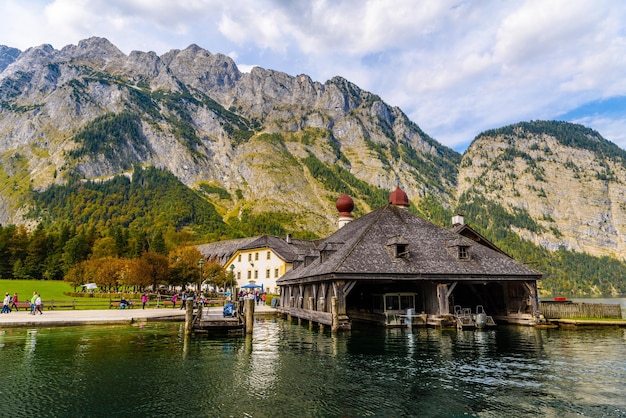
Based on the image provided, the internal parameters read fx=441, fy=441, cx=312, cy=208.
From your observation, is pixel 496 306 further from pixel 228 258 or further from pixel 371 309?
pixel 228 258

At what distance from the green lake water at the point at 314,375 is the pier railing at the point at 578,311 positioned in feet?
26.7

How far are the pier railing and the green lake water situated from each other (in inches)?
320

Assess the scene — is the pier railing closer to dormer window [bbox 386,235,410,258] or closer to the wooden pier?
dormer window [bbox 386,235,410,258]

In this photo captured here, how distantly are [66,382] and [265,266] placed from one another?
71349mm

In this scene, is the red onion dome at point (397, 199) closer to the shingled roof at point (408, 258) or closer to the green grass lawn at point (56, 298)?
the shingled roof at point (408, 258)

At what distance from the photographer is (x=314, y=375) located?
17.7 m

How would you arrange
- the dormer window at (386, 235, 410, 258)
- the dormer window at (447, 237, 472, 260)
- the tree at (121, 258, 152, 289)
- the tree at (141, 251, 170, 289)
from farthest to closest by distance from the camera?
1. the tree at (141, 251, 170, 289)
2. the tree at (121, 258, 152, 289)
3. the dormer window at (447, 237, 472, 260)
4. the dormer window at (386, 235, 410, 258)

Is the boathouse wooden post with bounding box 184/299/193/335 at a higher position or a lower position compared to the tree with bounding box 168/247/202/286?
lower

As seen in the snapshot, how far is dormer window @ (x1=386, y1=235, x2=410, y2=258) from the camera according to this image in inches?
1353

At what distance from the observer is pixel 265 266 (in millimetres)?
87375

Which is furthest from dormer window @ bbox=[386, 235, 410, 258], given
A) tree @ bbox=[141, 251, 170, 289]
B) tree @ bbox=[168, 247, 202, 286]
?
tree @ bbox=[168, 247, 202, 286]

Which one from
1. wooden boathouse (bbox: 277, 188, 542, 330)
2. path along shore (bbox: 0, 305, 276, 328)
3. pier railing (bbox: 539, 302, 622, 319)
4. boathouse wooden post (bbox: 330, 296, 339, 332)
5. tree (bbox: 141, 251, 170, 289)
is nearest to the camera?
boathouse wooden post (bbox: 330, 296, 339, 332)

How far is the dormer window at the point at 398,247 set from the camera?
34.4 meters

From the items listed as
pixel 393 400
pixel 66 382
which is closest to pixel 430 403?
pixel 393 400
